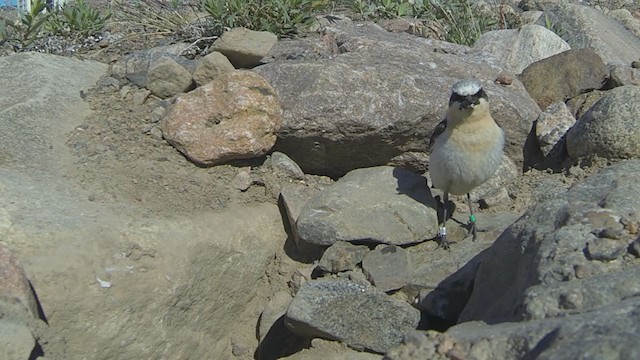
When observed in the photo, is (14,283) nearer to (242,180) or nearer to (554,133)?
(242,180)

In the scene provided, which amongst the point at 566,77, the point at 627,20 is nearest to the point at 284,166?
the point at 566,77

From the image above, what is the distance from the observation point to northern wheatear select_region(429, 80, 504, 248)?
5.78m

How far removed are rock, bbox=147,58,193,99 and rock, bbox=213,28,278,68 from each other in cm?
41

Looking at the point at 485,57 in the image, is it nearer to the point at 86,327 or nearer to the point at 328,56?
the point at 328,56

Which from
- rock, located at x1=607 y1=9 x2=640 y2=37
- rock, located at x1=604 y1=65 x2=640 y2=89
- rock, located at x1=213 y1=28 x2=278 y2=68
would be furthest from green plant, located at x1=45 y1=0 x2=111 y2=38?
rock, located at x1=607 y1=9 x2=640 y2=37

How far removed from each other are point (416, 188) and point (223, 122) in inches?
59.0

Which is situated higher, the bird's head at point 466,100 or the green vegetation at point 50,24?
the bird's head at point 466,100

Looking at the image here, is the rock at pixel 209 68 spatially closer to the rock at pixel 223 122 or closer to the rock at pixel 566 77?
the rock at pixel 223 122

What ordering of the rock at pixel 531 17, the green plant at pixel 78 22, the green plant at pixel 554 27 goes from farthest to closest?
the rock at pixel 531 17
the green plant at pixel 554 27
the green plant at pixel 78 22

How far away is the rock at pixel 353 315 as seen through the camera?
209 inches

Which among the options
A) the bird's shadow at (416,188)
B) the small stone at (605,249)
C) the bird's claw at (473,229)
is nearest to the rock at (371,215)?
the bird's shadow at (416,188)

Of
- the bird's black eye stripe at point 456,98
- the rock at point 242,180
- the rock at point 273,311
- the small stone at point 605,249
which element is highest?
the small stone at point 605,249

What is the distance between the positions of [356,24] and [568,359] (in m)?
5.43

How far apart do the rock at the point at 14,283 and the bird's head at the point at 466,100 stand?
2.93 meters
